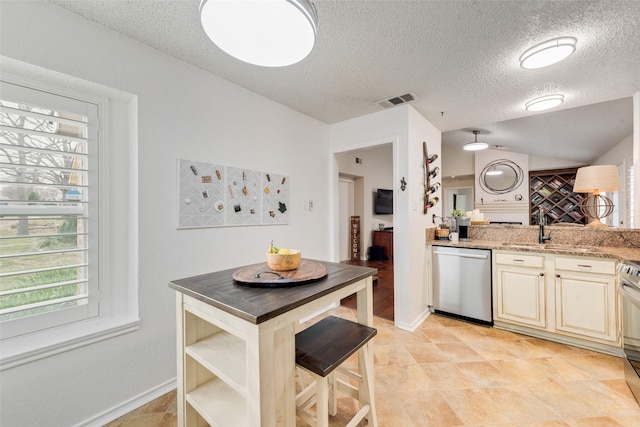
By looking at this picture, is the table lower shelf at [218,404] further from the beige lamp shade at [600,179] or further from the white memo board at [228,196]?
the beige lamp shade at [600,179]

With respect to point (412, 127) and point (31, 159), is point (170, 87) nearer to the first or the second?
point (31, 159)

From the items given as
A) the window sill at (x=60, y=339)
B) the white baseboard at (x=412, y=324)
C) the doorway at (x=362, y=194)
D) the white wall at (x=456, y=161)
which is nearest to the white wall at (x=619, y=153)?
the white wall at (x=456, y=161)

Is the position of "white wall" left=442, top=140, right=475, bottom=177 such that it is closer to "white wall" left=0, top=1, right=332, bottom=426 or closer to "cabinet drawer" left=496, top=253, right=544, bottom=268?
"cabinet drawer" left=496, top=253, right=544, bottom=268

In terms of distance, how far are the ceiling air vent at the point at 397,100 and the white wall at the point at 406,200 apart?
9 centimetres

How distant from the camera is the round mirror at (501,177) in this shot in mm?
5469

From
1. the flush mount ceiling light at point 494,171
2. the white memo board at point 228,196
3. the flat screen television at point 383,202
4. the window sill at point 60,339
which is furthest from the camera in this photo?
the flat screen television at point 383,202

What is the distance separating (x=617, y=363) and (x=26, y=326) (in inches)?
161

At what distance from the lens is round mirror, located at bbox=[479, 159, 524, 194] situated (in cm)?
547

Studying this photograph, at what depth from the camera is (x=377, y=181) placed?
6.24m

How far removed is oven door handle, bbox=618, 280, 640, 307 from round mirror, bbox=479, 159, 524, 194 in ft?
14.5

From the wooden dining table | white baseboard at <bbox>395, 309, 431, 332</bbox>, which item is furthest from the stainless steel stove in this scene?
the wooden dining table

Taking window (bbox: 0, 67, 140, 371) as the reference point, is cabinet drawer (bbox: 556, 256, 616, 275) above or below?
below

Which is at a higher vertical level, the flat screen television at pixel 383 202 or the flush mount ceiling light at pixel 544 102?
the flush mount ceiling light at pixel 544 102

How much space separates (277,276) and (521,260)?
2.59 metres
